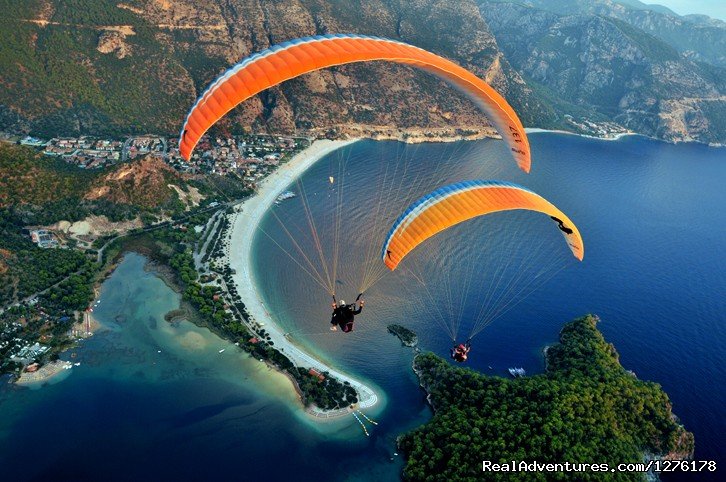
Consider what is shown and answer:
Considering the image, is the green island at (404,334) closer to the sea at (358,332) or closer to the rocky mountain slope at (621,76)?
the sea at (358,332)

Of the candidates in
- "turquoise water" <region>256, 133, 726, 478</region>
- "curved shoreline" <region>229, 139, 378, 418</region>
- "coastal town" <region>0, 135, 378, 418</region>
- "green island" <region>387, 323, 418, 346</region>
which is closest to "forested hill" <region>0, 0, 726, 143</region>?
"coastal town" <region>0, 135, 378, 418</region>

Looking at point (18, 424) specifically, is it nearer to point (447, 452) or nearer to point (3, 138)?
point (447, 452)

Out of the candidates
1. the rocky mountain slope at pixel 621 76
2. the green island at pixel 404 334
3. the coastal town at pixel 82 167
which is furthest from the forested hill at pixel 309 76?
the green island at pixel 404 334

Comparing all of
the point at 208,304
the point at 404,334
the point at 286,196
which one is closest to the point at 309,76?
the point at 286,196

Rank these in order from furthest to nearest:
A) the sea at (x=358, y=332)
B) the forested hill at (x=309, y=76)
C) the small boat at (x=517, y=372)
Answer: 1. the forested hill at (x=309, y=76)
2. the small boat at (x=517, y=372)
3. the sea at (x=358, y=332)

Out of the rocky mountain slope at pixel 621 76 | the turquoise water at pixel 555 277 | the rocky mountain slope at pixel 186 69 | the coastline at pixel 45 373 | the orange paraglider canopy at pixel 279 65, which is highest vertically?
the rocky mountain slope at pixel 621 76

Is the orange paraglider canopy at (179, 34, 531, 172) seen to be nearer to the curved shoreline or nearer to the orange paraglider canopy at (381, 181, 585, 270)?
the orange paraglider canopy at (381, 181, 585, 270)
